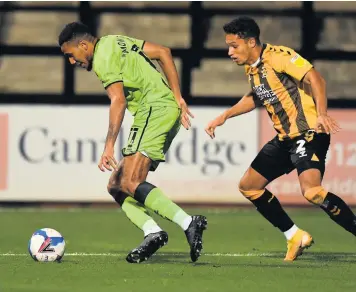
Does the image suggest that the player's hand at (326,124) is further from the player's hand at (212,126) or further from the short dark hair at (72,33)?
the short dark hair at (72,33)

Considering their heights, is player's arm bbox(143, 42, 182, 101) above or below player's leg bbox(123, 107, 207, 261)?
above

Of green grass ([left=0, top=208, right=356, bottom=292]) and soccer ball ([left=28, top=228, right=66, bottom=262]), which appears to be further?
soccer ball ([left=28, top=228, right=66, bottom=262])

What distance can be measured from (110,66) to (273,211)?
173cm

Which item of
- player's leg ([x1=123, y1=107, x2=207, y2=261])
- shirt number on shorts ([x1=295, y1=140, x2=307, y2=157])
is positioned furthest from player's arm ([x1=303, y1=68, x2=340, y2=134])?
player's leg ([x1=123, y1=107, x2=207, y2=261])

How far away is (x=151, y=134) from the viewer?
30.0 feet

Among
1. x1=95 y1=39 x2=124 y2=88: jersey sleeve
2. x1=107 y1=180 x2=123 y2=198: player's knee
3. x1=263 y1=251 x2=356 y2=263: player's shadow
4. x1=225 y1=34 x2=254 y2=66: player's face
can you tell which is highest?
x1=225 y1=34 x2=254 y2=66: player's face

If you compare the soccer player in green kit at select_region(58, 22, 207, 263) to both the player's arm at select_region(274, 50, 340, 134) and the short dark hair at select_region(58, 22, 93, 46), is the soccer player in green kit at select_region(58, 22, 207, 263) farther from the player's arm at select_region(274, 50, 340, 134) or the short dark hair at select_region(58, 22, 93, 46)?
the player's arm at select_region(274, 50, 340, 134)

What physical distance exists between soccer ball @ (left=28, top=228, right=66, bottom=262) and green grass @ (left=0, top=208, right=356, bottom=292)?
0.08 m

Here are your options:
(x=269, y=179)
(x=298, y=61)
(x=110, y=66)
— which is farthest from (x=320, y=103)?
(x=110, y=66)

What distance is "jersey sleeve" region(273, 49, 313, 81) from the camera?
29.9 feet

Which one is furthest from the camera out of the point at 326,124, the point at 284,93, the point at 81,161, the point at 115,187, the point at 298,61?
the point at 81,161

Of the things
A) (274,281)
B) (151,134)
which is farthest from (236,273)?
(151,134)

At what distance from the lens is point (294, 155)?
9.33 m

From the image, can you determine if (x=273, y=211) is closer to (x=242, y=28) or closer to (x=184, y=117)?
(x=184, y=117)
